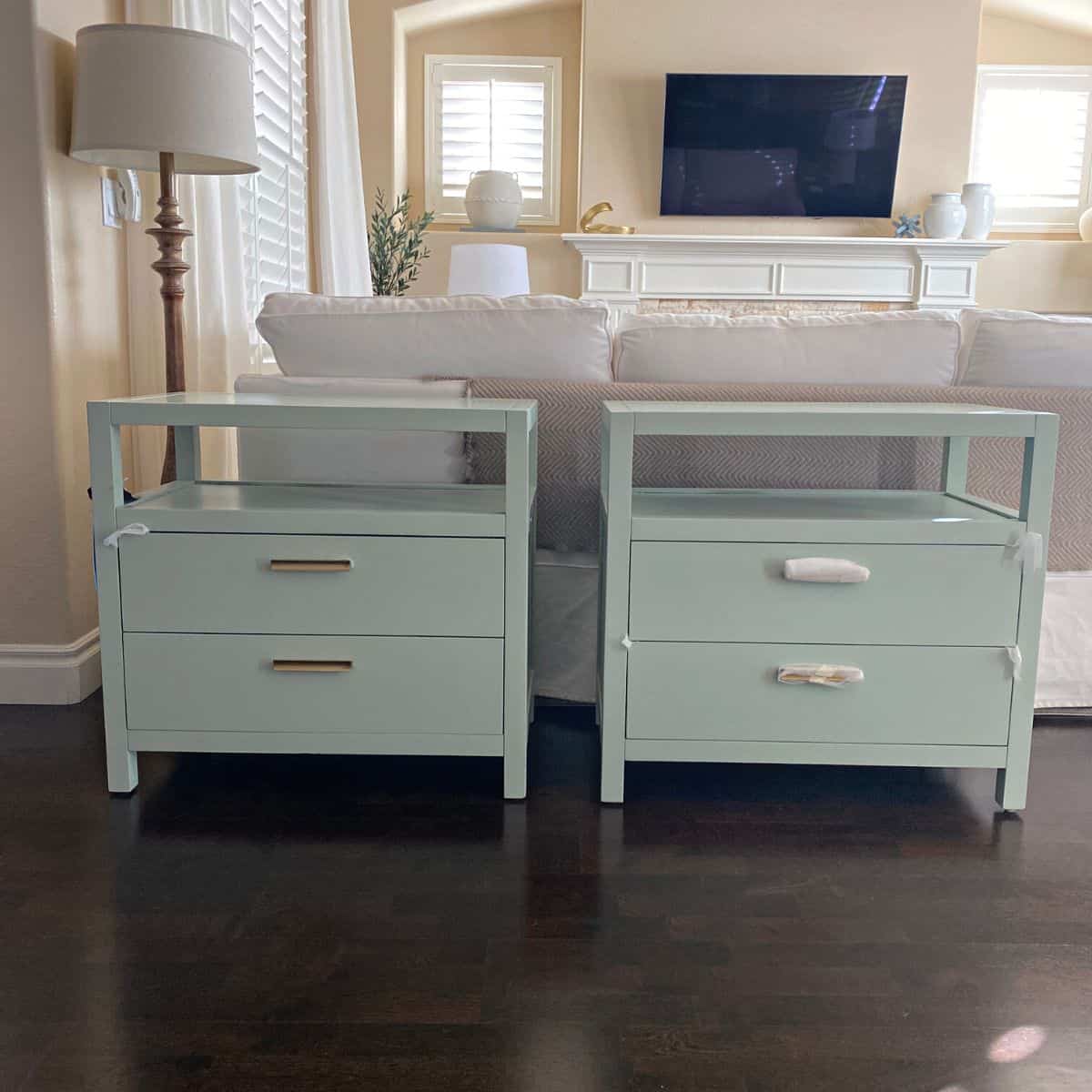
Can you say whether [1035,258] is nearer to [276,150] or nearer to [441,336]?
[276,150]

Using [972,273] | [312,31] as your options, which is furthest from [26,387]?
[972,273]

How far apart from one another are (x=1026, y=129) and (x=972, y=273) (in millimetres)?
1049

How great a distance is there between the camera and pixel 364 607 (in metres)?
1.64

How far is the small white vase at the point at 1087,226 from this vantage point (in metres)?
5.79

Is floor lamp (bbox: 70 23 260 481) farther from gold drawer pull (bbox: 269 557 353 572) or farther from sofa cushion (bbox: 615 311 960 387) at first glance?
sofa cushion (bbox: 615 311 960 387)

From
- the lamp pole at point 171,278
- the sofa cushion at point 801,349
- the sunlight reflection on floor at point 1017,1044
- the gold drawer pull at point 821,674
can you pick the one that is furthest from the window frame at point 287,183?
the sunlight reflection on floor at point 1017,1044

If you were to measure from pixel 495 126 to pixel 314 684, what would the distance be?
201 inches

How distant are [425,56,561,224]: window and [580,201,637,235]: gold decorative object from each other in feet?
1.40

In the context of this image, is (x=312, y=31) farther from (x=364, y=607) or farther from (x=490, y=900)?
(x=490, y=900)

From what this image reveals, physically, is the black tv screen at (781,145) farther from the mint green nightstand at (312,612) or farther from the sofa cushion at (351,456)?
the mint green nightstand at (312,612)

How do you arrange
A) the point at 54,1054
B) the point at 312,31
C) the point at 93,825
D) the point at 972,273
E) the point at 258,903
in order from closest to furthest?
the point at 54,1054 < the point at 258,903 < the point at 93,825 < the point at 312,31 < the point at 972,273

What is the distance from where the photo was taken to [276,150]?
3.64 meters

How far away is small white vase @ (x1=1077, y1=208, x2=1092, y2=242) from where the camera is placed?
228 inches

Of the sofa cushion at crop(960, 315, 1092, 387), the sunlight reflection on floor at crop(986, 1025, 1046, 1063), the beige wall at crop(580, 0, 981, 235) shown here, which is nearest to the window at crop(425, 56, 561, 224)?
the beige wall at crop(580, 0, 981, 235)
